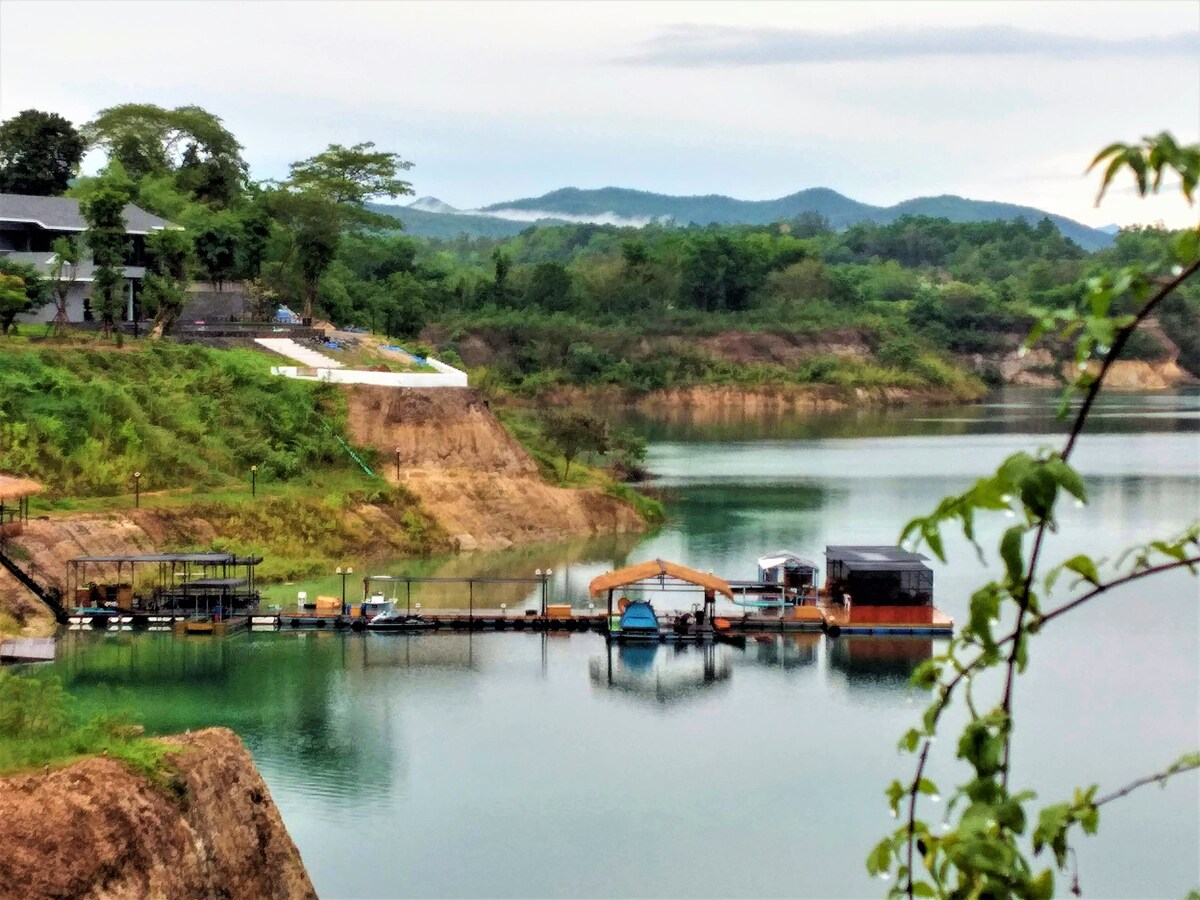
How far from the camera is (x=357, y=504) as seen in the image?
53.4m

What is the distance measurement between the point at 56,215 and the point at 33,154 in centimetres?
1134

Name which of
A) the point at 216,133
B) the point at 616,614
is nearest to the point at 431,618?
the point at 616,614

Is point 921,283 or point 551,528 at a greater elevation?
point 921,283

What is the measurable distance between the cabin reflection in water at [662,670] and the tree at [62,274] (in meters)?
25.7

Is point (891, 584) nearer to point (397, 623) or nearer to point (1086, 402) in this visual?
point (397, 623)

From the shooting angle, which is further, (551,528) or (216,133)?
(216,133)

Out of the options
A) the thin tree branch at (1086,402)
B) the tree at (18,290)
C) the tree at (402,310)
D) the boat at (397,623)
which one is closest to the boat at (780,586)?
the boat at (397,623)

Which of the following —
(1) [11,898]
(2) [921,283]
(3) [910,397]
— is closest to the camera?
(1) [11,898]

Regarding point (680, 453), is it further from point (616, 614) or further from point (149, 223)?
point (616, 614)

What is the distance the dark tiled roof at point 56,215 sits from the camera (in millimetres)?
64188

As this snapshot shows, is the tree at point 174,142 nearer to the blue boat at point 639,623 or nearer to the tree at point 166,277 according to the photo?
the tree at point 166,277

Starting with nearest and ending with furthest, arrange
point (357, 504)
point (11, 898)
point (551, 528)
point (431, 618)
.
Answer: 1. point (11, 898)
2. point (431, 618)
3. point (357, 504)
4. point (551, 528)

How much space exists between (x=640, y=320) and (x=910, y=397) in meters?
19.5

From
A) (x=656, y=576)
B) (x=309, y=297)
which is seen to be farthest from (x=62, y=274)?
(x=656, y=576)
